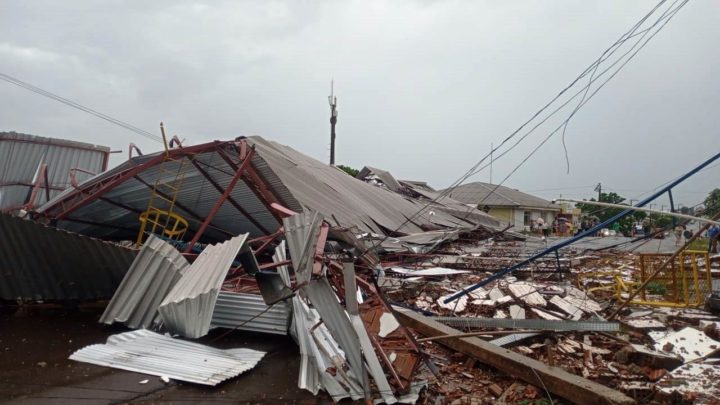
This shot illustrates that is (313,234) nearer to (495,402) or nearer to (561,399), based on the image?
(495,402)

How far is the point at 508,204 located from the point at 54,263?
33960 millimetres

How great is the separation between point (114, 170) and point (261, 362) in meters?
3.92

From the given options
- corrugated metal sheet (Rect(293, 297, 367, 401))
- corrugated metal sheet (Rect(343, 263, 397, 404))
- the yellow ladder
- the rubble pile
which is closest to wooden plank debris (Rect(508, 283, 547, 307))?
the rubble pile

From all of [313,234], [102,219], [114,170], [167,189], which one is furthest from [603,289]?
[102,219]

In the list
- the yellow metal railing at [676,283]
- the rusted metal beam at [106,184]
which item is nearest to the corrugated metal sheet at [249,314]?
the rusted metal beam at [106,184]

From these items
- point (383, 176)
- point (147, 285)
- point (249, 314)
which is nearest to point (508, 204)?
point (383, 176)

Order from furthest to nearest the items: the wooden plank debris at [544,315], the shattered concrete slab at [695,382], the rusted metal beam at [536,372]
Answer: the wooden plank debris at [544,315] < the shattered concrete slab at [695,382] < the rusted metal beam at [536,372]

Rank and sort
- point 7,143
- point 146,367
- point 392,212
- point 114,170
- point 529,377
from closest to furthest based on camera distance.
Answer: point 529,377 → point 146,367 → point 114,170 → point 7,143 → point 392,212

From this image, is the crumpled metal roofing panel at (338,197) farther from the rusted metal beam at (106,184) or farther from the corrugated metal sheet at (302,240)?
the corrugated metal sheet at (302,240)

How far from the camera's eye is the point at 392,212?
16.5m

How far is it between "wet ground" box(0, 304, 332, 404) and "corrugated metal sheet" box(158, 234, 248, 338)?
492 mm

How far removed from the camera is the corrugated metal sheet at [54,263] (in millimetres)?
5227

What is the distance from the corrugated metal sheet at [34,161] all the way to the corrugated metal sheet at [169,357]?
316 inches

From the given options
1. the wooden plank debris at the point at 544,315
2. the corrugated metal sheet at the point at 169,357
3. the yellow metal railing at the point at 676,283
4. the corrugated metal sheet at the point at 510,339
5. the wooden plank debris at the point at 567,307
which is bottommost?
the corrugated metal sheet at the point at 169,357
